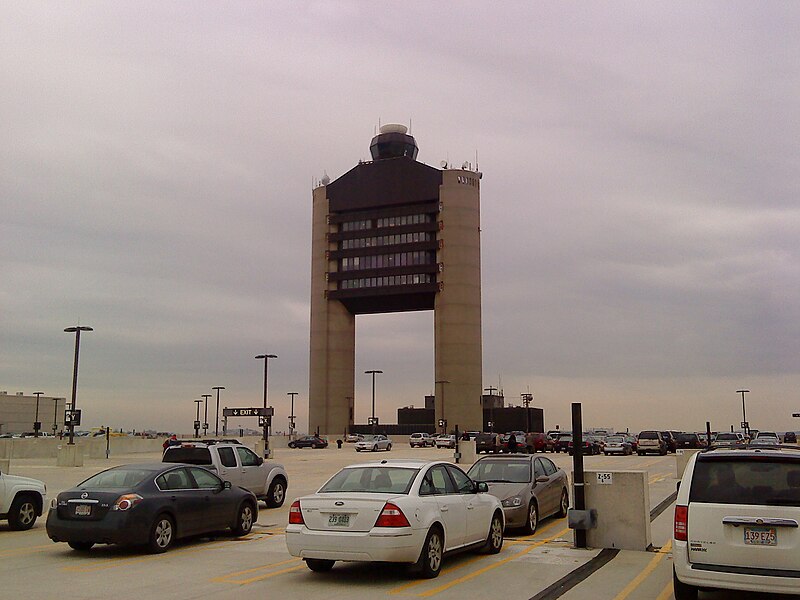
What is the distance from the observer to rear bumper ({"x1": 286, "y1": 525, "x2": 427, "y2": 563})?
10.5 meters

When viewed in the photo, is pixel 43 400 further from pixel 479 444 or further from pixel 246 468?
pixel 246 468

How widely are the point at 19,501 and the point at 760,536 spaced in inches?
565

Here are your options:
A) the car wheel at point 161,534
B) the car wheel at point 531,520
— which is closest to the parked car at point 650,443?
the car wheel at point 531,520

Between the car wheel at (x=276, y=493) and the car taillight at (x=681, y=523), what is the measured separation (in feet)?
44.1

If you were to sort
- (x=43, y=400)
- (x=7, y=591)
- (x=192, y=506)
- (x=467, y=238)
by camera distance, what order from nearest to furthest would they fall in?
(x=7, y=591) → (x=192, y=506) → (x=467, y=238) → (x=43, y=400)

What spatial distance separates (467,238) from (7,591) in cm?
11200

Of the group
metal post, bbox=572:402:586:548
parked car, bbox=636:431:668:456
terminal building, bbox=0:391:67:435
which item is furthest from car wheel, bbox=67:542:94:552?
terminal building, bbox=0:391:67:435

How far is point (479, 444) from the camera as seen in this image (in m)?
59.9

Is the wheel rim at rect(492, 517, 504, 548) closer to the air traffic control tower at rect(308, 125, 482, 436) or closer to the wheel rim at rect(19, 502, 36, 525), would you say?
the wheel rim at rect(19, 502, 36, 525)

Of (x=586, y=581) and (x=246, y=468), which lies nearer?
(x=586, y=581)

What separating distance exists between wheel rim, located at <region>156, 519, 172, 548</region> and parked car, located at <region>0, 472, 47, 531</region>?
486cm

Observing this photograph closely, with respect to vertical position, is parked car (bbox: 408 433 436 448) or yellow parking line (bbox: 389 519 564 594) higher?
parked car (bbox: 408 433 436 448)

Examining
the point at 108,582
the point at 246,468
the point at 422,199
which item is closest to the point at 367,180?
the point at 422,199

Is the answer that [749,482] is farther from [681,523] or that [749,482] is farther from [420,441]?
[420,441]
